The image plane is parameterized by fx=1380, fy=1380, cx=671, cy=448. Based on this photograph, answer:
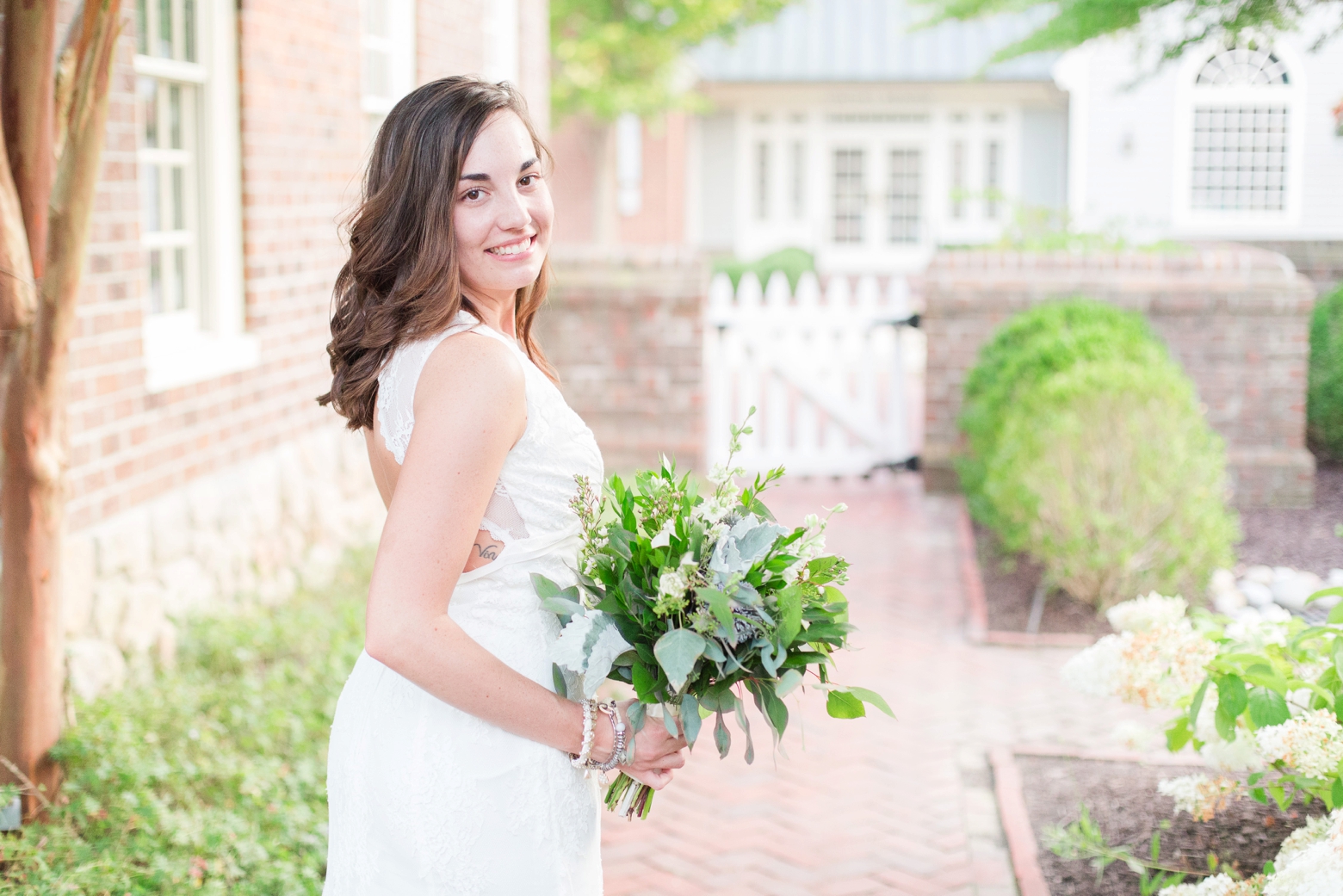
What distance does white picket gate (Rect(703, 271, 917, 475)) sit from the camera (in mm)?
9812

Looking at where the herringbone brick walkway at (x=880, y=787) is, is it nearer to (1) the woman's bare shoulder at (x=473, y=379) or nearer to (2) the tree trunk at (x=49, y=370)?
(1) the woman's bare shoulder at (x=473, y=379)

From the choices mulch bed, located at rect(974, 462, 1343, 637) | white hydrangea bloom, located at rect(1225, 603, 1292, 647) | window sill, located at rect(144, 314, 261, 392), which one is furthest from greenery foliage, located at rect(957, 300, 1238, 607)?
window sill, located at rect(144, 314, 261, 392)

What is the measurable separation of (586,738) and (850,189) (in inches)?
909

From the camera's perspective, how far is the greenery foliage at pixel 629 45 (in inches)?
768

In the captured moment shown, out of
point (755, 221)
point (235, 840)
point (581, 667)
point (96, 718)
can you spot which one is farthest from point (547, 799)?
point (755, 221)

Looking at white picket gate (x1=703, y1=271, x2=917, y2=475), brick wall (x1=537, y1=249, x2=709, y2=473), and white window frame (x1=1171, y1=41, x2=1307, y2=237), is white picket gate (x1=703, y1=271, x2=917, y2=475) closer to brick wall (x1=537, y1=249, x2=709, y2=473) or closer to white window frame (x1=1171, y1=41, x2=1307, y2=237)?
brick wall (x1=537, y1=249, x2=709, y2=473)

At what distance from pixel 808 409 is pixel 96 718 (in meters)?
6.58

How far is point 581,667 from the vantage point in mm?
2000

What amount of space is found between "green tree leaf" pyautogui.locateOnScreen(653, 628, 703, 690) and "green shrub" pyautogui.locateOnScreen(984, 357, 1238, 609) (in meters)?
4.57

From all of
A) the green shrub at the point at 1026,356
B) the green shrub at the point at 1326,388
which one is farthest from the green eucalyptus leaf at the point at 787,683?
the green shrub at the point at 1326,388

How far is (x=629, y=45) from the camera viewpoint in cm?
1991

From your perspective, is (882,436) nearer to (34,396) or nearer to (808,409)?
(808,409)

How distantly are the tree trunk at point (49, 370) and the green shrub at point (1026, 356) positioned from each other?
4741 millimetres

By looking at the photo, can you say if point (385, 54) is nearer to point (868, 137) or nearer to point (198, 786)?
point (198, 786)
